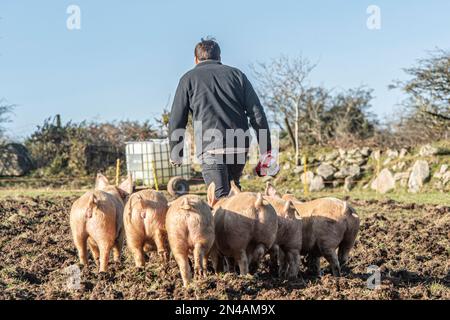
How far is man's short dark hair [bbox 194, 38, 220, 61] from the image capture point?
6637 millimetres

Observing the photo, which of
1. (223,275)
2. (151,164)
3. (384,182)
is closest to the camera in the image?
(223,275)

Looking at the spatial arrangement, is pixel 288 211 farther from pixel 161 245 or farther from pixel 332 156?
pixel 332 156

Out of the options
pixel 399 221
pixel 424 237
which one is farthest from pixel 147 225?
pixel 399 221

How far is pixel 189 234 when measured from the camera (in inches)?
203

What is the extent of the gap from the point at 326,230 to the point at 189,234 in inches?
59.5

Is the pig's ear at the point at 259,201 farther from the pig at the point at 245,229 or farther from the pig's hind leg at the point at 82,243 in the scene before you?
the pig's hind leg at the point at 82,243

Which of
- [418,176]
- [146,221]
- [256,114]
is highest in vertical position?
[256,114]

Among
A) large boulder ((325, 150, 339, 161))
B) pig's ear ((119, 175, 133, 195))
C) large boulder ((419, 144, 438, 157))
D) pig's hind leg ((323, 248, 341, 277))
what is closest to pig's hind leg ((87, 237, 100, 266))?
pig's ear ((119, 175, 133, 195))

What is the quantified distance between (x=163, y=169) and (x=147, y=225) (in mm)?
14678

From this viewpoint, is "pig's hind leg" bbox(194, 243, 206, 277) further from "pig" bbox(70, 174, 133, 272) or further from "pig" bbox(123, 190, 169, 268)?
"pig" bbox(70, 174, 133, 272)

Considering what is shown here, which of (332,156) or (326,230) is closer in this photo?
(326,230)

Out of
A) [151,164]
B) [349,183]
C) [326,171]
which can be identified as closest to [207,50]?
[151,164]

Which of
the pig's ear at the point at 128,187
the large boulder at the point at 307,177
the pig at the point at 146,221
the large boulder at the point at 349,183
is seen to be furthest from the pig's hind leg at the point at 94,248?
the large boulder at the point at 307,177
